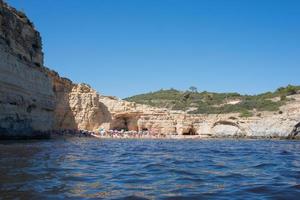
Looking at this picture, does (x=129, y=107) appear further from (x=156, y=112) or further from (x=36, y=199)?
(x=36, y=199)

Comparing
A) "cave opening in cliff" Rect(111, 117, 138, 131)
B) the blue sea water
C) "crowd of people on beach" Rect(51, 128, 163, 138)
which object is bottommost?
the blue sea water

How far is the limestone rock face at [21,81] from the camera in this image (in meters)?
22.5

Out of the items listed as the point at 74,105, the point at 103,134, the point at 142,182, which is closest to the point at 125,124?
Result: the point at 103,134

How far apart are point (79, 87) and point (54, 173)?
34088 millimetres

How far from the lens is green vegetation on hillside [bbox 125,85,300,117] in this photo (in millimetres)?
65375

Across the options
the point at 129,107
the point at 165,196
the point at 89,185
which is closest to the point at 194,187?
the point at 165,196

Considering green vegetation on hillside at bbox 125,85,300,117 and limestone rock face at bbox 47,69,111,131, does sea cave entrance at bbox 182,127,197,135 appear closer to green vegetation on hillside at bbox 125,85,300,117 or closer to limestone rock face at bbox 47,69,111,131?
green vegetation on hillside at bbox 125,85,300,117

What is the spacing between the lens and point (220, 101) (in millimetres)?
88438

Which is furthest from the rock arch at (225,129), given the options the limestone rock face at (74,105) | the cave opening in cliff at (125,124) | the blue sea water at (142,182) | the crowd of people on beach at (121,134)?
the blue sea water at (142,182)

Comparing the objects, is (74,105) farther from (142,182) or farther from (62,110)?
(142,182)

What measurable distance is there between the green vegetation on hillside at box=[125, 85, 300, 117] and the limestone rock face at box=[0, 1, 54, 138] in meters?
31.6

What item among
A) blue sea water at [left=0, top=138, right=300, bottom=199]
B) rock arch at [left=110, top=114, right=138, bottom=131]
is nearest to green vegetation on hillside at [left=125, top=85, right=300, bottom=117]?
rock arch at [left=110, top=114, right=138, bottom=131]

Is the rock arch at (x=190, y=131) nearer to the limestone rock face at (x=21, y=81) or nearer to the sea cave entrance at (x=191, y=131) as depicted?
the sea cave entrance at (x=191, y=131)

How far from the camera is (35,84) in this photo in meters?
27.4
